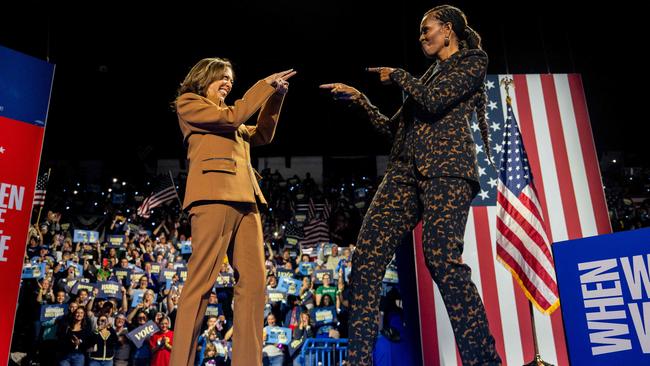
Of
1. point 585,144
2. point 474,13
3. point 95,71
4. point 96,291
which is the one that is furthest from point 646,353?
point 95,71

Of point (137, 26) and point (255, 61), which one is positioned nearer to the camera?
point (137, 26)

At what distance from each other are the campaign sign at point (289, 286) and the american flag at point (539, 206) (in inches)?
133

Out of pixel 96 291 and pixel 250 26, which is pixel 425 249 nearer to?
pixel 250 26

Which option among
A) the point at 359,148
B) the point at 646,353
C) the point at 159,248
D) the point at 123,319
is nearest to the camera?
the point at 646,353

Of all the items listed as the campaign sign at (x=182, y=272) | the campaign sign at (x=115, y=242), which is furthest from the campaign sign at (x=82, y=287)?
the campaign sign at (x=115, y=242)

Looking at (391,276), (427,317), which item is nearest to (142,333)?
(391,276)

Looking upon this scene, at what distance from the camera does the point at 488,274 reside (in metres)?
3.88

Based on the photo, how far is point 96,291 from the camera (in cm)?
673

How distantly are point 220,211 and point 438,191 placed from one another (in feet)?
2.80

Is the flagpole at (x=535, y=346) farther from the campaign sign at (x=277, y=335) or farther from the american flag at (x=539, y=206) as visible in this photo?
the campaign sign at (x=277, y=335)

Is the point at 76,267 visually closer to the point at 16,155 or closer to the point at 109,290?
the point at 109,290

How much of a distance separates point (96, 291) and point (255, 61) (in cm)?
405

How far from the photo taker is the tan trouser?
1873mm

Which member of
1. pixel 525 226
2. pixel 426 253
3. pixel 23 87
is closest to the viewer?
pixel 426 253
